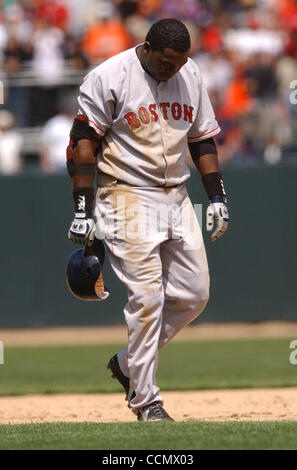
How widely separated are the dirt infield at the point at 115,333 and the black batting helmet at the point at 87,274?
219 inches

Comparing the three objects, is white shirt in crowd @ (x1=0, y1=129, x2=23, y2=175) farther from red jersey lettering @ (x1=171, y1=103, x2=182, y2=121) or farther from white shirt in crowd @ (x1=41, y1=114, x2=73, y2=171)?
red jersey lettering @ (x1=171, y1=103, x2=182, y2=121)

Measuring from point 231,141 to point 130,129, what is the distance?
265 inches

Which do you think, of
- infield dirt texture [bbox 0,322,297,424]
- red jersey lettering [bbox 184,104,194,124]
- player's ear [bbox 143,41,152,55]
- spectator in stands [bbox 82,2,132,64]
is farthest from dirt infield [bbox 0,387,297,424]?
spectator in stands [bbox 82,2,132,64]

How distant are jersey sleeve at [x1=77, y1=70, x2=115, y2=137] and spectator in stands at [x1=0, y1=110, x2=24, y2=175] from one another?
257 inches

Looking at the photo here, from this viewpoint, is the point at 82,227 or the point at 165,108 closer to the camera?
the point at 82,227

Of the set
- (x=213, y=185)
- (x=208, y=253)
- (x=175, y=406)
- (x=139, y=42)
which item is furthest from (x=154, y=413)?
(x=139, y=42)

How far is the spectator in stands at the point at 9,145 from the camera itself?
11.8 m

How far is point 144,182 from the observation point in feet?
17.8

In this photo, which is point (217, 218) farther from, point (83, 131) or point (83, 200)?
point (83, 131)

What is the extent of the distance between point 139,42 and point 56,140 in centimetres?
187

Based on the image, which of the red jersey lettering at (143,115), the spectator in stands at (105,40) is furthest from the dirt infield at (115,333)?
the red jersey lettering at (143,115)

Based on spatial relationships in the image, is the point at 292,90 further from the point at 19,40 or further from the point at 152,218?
the point at 152,218
